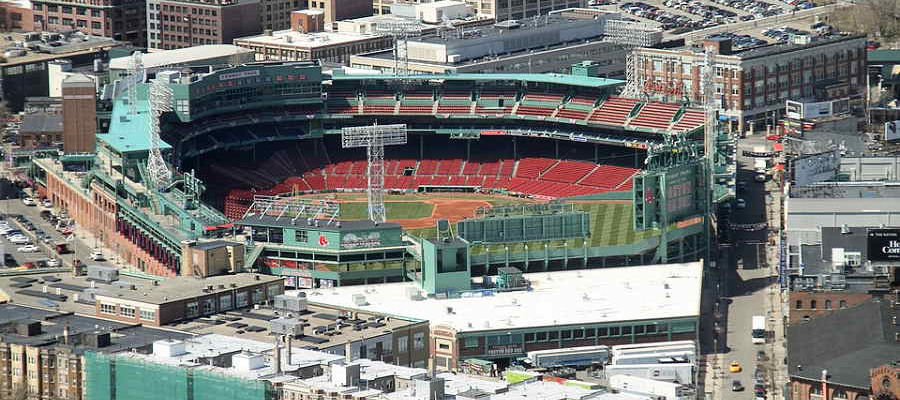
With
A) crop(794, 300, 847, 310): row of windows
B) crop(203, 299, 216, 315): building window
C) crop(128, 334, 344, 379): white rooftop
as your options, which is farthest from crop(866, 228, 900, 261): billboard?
crop(203, 299, 216, 315): building window

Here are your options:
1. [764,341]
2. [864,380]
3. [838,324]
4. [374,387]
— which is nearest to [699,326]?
[764,341]

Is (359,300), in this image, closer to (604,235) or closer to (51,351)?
(604,235)

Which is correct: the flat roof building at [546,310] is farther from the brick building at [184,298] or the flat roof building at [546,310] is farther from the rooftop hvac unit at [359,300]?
the brick building at [184,298]

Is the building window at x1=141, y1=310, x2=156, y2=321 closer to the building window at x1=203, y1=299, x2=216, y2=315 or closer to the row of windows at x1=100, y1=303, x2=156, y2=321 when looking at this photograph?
the row of windows at x1=100, y1=303, x2=156, y2=321

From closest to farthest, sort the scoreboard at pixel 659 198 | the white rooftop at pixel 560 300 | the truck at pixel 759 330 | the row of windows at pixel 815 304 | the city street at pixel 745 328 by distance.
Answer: the city street at pixel 745 328 → the row of windows at pixel 815 304 → the white rooftop at pixel 560 300 → the truck at pixel 759 330 → the scoreboard at pixel 659 198

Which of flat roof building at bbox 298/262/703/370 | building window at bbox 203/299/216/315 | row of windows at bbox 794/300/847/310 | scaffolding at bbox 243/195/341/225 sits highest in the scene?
scaffolding at bbox 243/195/341/225

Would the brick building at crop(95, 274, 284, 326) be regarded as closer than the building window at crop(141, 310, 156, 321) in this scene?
No

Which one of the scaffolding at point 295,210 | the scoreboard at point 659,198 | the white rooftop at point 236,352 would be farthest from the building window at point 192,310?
the scoreboard at point 659,198
